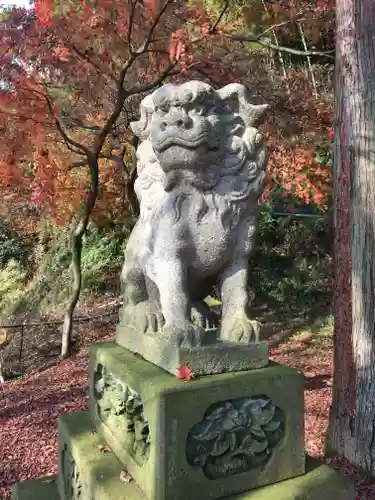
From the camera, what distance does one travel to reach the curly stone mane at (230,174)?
2.04 meters

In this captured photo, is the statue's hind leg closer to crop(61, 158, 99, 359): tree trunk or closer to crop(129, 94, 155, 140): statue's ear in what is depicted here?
crop(129, 94, 155, 140): statue's ear

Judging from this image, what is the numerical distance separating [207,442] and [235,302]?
63 centimetres

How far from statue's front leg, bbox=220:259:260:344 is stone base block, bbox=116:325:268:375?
55 mm

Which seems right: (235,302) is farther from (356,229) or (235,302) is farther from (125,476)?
(356,229)

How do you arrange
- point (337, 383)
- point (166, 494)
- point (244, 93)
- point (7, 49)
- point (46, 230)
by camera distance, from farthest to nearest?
point (46, 230) < point (7, 49) < point (337, 383) < point (244, 93) < point (166, 494)

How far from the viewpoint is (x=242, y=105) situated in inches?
83.4

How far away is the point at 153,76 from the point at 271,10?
2.16 m

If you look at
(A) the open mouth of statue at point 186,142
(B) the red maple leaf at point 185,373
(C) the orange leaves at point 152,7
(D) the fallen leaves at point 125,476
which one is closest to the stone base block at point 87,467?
(D) the fallen leaves at point 125,476

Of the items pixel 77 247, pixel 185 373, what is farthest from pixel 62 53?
pixel 185 373

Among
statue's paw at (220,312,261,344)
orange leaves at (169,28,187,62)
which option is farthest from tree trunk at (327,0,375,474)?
orange leaves at (169,28,187,62)

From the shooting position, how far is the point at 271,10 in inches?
258

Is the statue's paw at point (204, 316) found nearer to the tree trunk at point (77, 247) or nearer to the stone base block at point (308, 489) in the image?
the stone base block at point (308, 489)

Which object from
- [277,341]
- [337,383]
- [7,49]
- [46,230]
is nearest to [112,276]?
[46,230]

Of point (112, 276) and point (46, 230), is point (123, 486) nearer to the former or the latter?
point (112, 276)
